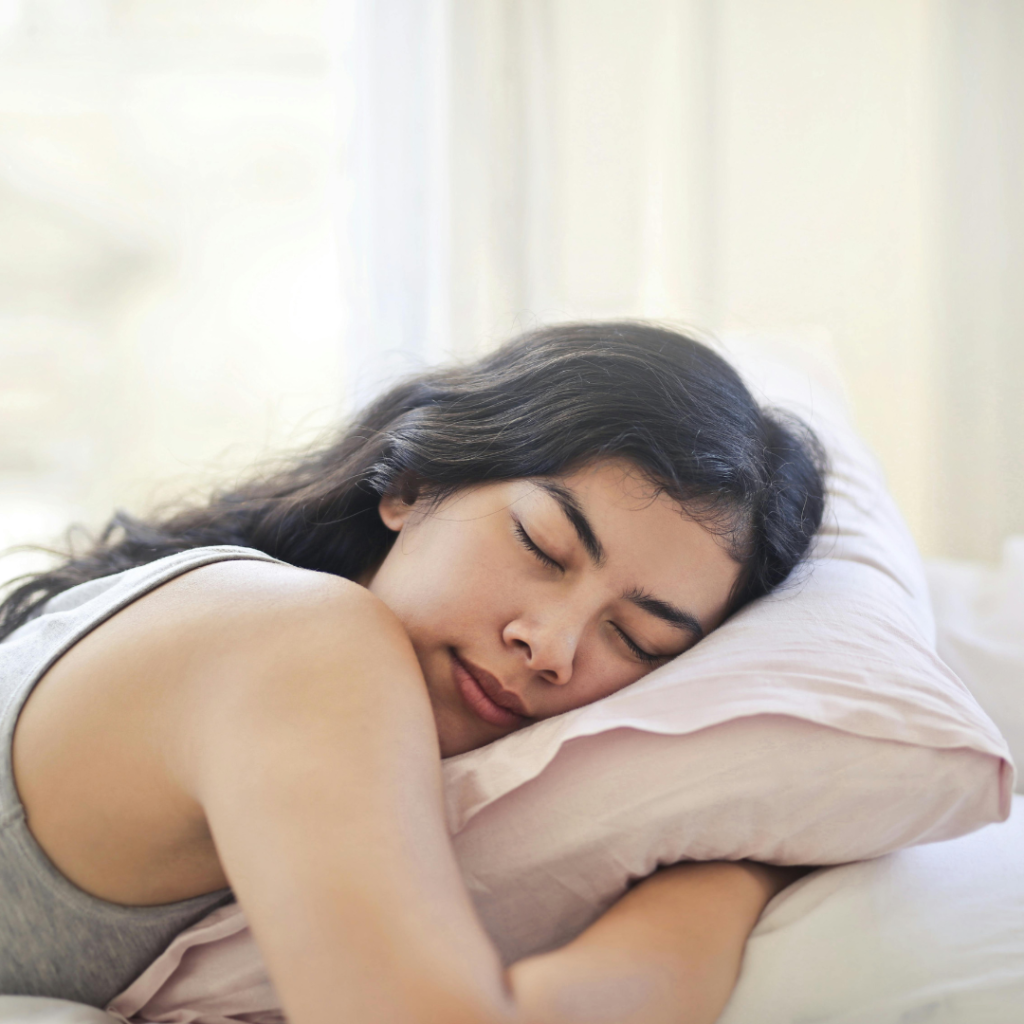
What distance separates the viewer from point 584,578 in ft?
2.62

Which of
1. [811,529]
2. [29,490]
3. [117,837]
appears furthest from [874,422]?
[29,490]

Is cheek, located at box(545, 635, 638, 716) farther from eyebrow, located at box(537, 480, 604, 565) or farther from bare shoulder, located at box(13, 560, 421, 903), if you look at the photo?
bare shoulder, located at box(13, 560, 421, 903)

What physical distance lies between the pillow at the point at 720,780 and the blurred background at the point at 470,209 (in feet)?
4.96

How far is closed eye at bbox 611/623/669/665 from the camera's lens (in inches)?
32.6

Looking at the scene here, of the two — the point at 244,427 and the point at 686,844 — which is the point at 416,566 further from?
the point at 244,427

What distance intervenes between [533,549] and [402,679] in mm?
246

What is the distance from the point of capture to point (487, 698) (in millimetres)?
795

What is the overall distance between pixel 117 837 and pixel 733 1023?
1.48ft

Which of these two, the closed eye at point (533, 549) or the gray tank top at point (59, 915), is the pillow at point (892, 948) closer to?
the closed eye at point (533, 549)

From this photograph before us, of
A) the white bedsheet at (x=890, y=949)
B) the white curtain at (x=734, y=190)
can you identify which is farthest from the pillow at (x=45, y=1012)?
the white curtain at (x=734, y=190)

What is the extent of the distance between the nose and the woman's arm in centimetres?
18

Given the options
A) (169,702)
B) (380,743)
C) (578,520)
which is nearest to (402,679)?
(380,743)

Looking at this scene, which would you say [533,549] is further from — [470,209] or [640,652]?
[470,209]

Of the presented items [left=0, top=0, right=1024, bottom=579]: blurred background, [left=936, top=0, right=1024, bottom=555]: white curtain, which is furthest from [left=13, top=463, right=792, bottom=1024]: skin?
[left=936, top=0, right=1024, bottom=555]: white curtain
